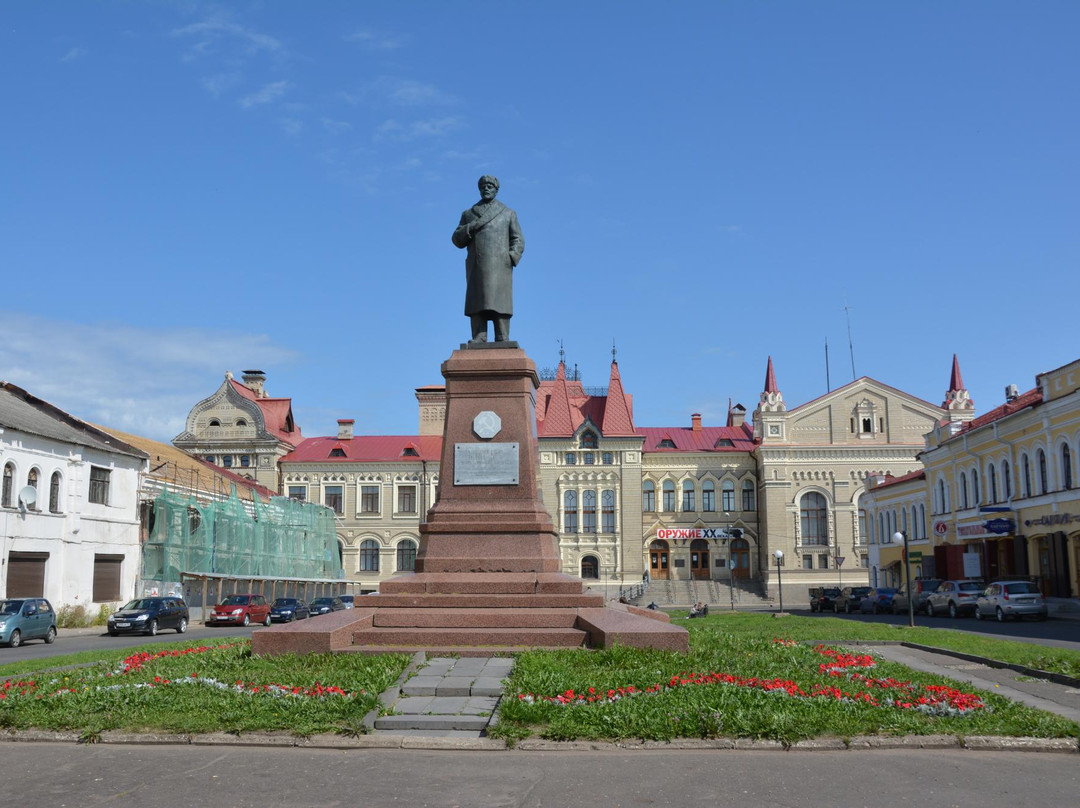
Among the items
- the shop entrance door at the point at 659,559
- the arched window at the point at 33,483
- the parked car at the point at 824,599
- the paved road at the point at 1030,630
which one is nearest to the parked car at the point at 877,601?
the parked car at the point at 824,599

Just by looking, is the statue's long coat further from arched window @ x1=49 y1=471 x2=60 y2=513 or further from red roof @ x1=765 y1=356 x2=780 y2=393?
red roof @ x1=765 y1=356 x2=780 y2=393

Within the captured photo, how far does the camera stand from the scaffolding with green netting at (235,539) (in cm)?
4166

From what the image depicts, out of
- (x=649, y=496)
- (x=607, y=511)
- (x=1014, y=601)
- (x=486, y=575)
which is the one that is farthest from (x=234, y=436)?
(x=486, y=575)

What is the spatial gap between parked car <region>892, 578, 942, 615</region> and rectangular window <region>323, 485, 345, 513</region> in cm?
4083

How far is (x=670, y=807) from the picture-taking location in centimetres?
649

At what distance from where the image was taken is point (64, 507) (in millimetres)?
36781

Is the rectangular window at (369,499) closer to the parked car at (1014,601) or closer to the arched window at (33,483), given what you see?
the arched window at (33,483)

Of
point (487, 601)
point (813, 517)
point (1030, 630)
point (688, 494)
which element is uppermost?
point (688, 494)

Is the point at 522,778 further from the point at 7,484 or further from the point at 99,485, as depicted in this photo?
the point at 99,485

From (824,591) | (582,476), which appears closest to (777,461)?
(582,476)

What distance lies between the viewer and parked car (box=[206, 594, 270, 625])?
3719 cm

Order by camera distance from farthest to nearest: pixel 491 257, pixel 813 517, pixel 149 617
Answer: pixel 813 517
pixel 149 617
pixel 491 257

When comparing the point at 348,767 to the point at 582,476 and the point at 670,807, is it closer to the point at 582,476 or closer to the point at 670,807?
the point at 670,807

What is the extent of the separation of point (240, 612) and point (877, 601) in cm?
2691
